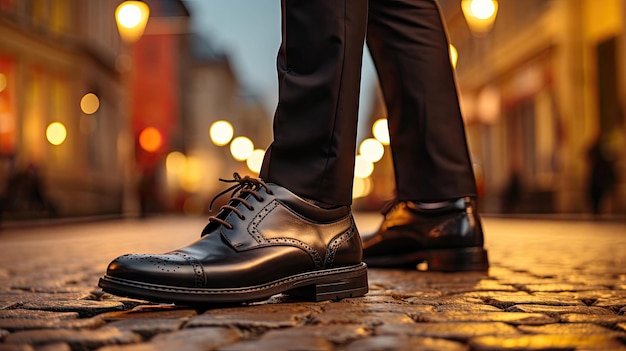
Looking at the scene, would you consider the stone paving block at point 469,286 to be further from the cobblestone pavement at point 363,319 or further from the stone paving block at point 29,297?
the stone paving block at point 29,297

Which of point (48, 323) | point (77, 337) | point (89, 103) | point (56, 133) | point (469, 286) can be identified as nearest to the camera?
point (77, 337)

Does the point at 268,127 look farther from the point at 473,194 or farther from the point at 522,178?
the point at 473,194

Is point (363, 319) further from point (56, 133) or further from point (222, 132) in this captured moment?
point (222, 132)

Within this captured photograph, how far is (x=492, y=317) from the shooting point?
2021 millimetres

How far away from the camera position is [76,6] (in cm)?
2702

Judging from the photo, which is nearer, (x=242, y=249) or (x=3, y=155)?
(x=242, y=249)

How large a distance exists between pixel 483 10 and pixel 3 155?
1273cm

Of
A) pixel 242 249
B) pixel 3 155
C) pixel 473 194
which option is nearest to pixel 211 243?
pixel 242 249

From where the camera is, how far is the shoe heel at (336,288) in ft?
7.68

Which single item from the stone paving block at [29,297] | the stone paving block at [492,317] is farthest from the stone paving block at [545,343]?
the stone paving block at [29,297]

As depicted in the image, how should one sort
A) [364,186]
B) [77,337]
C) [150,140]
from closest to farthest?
[77,337] < [150,140] < [364,186]

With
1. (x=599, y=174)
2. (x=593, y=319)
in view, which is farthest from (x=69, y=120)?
(x=593, y=319)

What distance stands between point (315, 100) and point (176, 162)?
49.6 meters

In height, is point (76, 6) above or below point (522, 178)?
above
